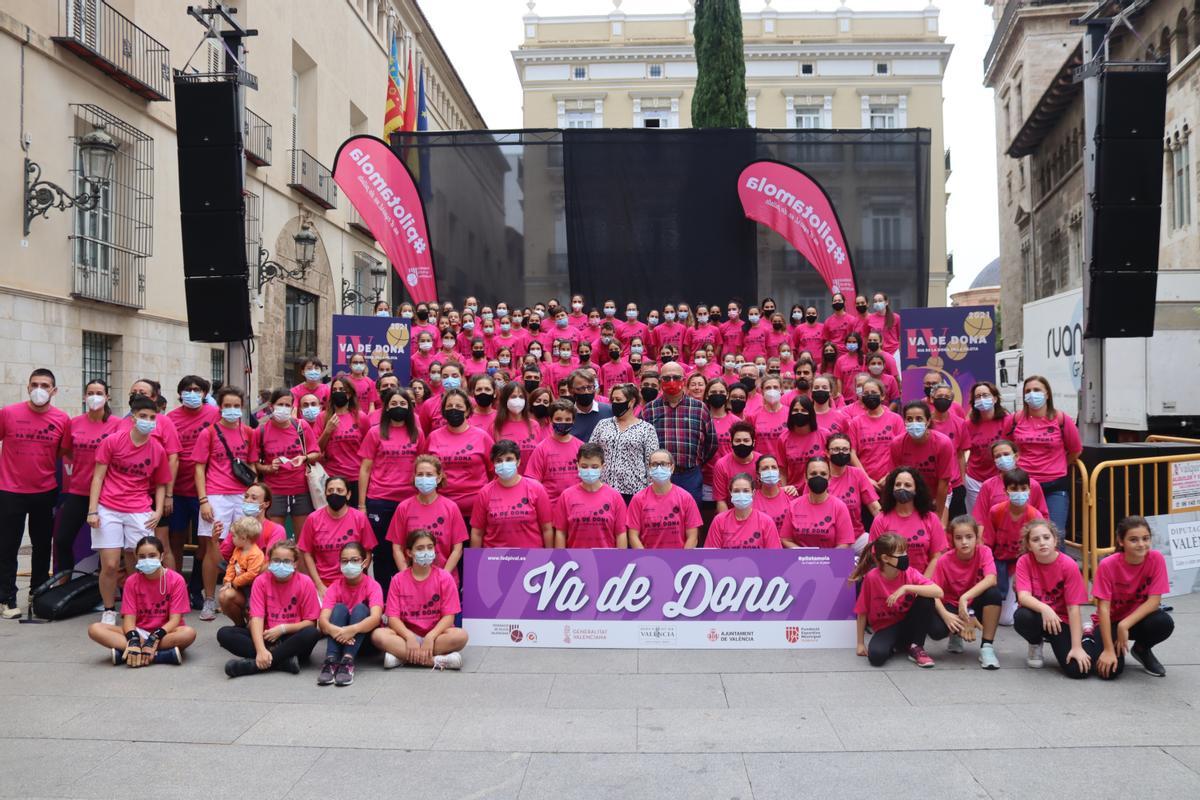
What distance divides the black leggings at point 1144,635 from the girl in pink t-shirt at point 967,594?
23.4 inches

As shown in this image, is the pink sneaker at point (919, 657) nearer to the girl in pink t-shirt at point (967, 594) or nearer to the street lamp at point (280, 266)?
the girl in pink t-shirt at point (967, 594)

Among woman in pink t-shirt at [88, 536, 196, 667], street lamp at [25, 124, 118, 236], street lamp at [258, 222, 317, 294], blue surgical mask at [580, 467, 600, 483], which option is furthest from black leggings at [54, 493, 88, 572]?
street lamp at [258, 222, 317, 294]

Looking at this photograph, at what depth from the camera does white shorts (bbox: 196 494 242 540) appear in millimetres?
7879

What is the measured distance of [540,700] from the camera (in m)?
5.75

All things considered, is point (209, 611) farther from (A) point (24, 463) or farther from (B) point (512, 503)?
(B) point (512, 503)

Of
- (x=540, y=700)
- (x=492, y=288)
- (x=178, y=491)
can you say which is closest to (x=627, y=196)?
(x=492, y=288)

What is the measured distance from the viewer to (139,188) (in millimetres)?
16594

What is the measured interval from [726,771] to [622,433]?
11.5 ft

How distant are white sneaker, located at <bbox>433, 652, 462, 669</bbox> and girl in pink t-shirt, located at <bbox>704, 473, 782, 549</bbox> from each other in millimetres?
1983

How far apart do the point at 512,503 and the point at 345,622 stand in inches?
57.2

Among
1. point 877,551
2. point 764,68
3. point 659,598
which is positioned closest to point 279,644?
point 659,598

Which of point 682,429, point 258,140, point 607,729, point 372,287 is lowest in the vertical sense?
point 607,729

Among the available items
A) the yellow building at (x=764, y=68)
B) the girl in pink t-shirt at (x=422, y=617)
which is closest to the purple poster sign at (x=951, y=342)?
the girl in pink t-shirt at (x=422, y=617)

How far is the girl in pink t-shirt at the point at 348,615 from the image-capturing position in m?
6.16
